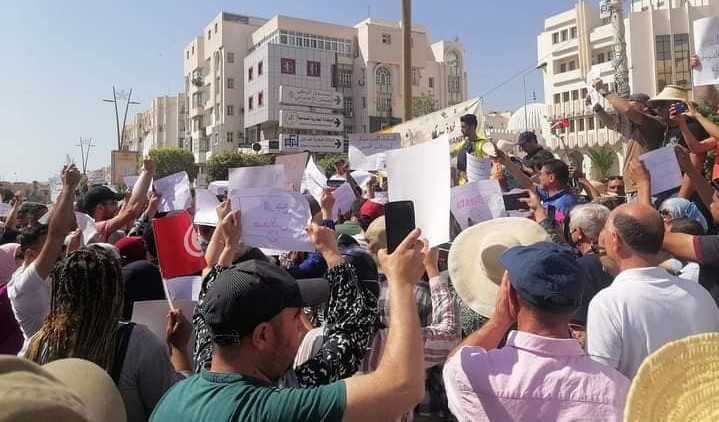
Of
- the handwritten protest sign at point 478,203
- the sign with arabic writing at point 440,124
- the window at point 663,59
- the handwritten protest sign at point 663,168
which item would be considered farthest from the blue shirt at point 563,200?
the window at point 663,59

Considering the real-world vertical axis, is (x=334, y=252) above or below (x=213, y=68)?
below

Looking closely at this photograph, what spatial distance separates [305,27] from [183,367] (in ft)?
239

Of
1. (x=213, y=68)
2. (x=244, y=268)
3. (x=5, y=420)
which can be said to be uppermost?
(x=213, y=68)

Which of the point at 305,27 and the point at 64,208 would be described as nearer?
the point at 64,208

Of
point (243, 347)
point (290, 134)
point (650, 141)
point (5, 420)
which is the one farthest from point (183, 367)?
point (290, 134)

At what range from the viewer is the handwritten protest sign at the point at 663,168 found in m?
4.04

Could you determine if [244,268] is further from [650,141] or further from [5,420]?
[650,141]

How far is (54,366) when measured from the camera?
3.71 feet

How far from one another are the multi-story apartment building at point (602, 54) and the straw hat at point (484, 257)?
4442 cm

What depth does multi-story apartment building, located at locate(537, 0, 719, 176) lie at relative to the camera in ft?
161

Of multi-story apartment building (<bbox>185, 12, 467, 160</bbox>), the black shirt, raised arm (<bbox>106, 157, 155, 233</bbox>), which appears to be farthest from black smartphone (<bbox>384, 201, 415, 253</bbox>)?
multi-story apartment building (<bbox>185, 12, 467, 160</bbox>)

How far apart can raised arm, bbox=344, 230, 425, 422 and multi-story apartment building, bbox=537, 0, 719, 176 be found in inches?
1800

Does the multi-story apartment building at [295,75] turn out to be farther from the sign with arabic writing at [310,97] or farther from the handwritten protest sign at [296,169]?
the handwritten protest sign at [296,169]

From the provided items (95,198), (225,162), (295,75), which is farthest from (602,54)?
(95,198)
